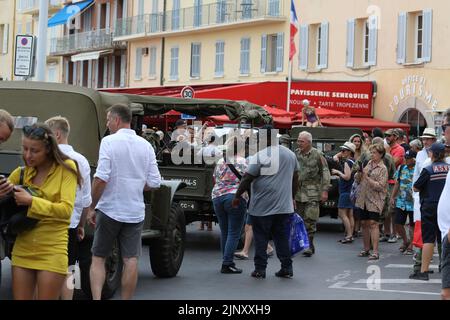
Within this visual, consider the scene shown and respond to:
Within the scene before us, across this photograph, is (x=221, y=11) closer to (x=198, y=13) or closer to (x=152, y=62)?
(x=198, y=13)

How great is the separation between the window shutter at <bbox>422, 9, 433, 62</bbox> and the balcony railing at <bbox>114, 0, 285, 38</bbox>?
30.0 feet

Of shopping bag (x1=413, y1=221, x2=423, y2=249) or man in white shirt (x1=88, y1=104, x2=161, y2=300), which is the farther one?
shopping bag (x1=413, y1=221, x2=423, y2=249)

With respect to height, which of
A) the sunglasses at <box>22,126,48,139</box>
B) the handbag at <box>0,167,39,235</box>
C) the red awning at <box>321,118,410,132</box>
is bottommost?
the handbag at <box>0,167,39,235</box>

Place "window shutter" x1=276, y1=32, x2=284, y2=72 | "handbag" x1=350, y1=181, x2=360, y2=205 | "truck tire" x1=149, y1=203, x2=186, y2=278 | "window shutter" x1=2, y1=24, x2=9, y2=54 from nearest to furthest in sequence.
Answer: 1. "truck tire" x1=149, y1=203, x2=186, y2=278
2. "handbag" x1=350, y1=181, x2=360, y2=205
3. "window shutter" x1=276, y1=32, x2=284, y2=72
4. "window shutter" x1=2, y1=24, x2=9, y2=54

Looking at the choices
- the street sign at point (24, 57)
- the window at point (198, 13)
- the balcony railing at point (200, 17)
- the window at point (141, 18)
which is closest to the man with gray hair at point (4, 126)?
the street sign at point (24, 57)

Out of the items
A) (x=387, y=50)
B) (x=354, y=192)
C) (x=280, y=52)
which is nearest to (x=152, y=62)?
(x=280, y=52)

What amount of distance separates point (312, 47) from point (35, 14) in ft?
104

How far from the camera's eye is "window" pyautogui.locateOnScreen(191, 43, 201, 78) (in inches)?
1906

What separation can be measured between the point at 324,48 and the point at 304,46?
1.26 m

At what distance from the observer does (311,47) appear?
40.5 m

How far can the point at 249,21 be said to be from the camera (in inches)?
1715

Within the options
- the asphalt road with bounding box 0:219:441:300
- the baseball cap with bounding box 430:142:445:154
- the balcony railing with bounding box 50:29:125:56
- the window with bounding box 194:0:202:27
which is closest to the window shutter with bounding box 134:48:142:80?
the balcony railing with bounding box 50:29:125:56

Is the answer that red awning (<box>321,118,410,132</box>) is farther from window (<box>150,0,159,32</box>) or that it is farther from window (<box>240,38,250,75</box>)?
window (<box>150,0,159,32</box>)

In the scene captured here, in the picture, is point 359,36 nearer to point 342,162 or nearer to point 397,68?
point 397,68
